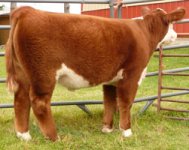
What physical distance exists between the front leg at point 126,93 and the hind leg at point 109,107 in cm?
27

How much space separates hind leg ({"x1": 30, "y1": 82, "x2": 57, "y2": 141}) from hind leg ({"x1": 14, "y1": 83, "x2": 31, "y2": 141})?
0.30 metres

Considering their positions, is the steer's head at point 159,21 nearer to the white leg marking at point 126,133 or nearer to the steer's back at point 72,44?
the steer's back at point 72,44

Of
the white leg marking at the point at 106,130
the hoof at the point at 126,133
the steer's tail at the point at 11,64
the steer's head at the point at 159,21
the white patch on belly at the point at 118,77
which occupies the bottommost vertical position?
the white leg marking at the point at 106,130

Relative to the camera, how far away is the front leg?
492cm

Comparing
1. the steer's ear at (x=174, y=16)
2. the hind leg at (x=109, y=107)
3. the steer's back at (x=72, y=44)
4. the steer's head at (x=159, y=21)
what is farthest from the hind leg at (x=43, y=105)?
the steer's ear at (x=174, y=16)

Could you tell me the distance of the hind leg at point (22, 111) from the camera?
4.64m

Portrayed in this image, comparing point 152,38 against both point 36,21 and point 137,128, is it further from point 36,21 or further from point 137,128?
point 36,21

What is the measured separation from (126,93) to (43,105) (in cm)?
108

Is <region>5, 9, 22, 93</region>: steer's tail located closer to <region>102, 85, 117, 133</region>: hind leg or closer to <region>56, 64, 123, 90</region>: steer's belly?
<region>56, 64, 123, 90</region>: steer's belly

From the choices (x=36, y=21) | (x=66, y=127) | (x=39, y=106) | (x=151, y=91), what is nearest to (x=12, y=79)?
(x=39, y=106)

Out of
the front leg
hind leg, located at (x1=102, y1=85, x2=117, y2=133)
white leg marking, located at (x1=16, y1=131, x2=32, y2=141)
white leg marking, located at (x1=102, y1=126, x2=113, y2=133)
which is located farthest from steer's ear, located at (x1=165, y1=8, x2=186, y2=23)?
white leg marking, located at (x1=16, y1=131, x2=32, y2=141)

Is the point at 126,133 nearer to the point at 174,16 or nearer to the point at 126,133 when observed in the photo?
the point at 126,133

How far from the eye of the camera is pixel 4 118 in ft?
18.9

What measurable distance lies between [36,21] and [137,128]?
6.67 ft
